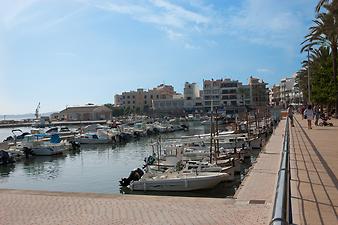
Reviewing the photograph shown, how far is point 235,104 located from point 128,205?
488ft

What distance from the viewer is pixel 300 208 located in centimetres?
840

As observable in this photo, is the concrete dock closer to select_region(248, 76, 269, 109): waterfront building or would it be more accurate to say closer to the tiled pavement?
the tiled pavement

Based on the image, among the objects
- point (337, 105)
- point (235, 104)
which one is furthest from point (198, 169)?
point (235, 104)

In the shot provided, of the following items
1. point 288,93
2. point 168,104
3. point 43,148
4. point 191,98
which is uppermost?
point 288,93

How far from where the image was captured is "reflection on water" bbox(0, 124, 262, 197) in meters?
28.1

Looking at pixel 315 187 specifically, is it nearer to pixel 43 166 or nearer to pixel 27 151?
pixel 43 166

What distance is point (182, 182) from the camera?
2373cm

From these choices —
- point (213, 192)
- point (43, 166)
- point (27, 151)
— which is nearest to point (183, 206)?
point (213, 192)

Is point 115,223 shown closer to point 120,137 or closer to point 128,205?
point 128,205

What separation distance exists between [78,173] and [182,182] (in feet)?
53.9

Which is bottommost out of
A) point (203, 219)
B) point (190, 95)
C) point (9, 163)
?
point (9, 163)

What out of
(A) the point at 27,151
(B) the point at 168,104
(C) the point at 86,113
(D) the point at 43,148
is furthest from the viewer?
(B) the point at 168,104

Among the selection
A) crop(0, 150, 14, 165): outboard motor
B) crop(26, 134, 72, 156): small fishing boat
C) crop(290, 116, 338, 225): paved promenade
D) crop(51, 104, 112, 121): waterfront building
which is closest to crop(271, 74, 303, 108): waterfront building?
crop(51, 104, 112, 121): waterfront building

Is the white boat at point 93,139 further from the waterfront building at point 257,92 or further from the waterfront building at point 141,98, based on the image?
the waterfront building at point 141,98
